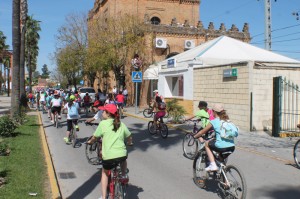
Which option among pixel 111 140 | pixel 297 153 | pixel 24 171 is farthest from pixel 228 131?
pixel 24 171

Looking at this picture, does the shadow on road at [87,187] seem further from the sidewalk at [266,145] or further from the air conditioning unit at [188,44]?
the air conditioning unit at [188,44]

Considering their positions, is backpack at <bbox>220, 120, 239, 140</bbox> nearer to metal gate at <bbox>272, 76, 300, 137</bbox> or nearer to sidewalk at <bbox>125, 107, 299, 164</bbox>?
sidewalk at <bbox>125, 107, 299, 164</bbox>

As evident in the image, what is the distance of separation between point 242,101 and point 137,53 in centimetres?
1771

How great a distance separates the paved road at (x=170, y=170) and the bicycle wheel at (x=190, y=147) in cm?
21

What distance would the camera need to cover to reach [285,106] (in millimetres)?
15727

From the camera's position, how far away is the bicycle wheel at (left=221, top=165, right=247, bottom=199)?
5.77m

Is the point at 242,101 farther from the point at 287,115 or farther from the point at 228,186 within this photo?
the point at 228,186


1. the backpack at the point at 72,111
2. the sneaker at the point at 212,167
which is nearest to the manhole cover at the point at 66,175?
the sneaker at the point at 212,167

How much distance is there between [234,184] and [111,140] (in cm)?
214

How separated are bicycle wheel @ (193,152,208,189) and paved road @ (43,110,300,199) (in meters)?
0.14

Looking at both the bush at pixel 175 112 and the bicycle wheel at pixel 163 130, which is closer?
the bicycle wheel at pixel 163 130

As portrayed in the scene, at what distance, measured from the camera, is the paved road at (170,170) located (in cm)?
693

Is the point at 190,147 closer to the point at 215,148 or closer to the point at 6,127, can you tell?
the point at 215,148

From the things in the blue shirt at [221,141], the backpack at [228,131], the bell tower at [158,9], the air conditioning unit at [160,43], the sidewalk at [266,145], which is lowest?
the sidewalk at [266,145]
